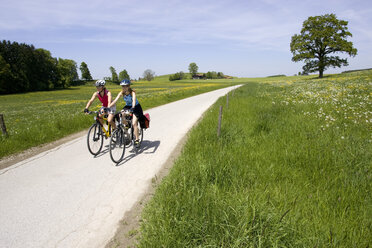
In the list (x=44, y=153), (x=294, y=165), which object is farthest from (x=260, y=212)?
(x=44, y=153)

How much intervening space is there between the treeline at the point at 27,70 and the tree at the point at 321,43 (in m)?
79.2

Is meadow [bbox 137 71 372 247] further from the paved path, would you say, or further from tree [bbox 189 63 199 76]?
tree [bbox 189 63 199 76]

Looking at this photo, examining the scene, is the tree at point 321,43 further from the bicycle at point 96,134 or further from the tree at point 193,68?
the tree at point 193,68

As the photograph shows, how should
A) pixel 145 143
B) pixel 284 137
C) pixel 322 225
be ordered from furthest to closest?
1. pixel 145 143
2. pixel 284 137
3. pixel 322 225

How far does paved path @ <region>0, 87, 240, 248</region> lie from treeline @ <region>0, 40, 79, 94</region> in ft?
229

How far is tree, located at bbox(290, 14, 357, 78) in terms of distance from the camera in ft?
126

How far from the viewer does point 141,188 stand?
4.01 metres

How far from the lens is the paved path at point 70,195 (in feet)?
9.27

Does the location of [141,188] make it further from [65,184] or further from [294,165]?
[294,165]

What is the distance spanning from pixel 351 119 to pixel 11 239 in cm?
945

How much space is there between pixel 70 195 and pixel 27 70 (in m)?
79.1

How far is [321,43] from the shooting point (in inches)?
1598

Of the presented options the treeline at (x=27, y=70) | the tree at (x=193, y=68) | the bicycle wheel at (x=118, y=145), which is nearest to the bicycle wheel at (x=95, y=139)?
the bicycle wheel at (x=118, y=145)

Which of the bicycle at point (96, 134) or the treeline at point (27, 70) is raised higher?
the treeline at point (27, 70)
